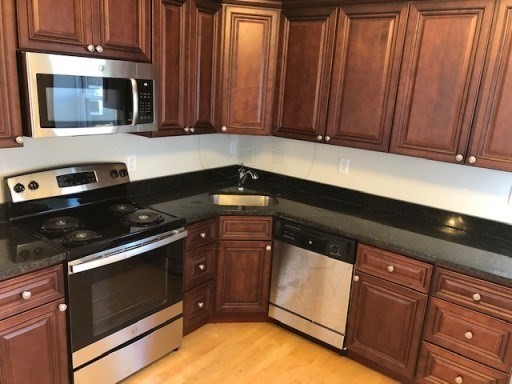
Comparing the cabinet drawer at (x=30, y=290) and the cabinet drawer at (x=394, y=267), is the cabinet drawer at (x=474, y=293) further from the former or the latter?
the cabinet drawer at (x=30, y=290)

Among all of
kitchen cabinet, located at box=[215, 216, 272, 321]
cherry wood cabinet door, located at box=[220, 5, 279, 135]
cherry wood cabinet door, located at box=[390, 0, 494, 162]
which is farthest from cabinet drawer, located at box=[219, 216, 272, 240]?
cherry wood cabinet door, located at box=[390, 0, 494, 162]

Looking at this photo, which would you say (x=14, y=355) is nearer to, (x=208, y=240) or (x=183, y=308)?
(x=183, y=308)

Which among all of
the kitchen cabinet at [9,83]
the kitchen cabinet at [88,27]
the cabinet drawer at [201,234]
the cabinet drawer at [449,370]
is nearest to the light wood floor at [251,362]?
the cabinet drawer at [449,370]

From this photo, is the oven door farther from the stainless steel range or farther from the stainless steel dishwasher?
the stainless steel dishwasher

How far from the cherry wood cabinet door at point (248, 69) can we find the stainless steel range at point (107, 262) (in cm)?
88

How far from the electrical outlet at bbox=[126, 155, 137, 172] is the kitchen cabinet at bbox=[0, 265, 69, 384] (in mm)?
1031

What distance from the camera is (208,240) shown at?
273cm

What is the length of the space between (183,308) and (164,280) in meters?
0.33

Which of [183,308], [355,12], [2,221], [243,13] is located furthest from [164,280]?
[355,12]

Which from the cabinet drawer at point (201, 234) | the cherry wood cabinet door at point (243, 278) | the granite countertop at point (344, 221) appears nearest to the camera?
the granite countertop at point (344, 221)

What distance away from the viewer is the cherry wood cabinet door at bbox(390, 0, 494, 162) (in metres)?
2.12

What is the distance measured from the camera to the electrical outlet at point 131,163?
9.14 ft

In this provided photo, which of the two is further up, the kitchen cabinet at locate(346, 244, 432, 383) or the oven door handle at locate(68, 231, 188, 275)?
the oven door handle at locate(68, 231, 188, 275)

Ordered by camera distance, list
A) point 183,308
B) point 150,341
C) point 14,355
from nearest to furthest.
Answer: point 14,355
point 150,341
point 183,308
